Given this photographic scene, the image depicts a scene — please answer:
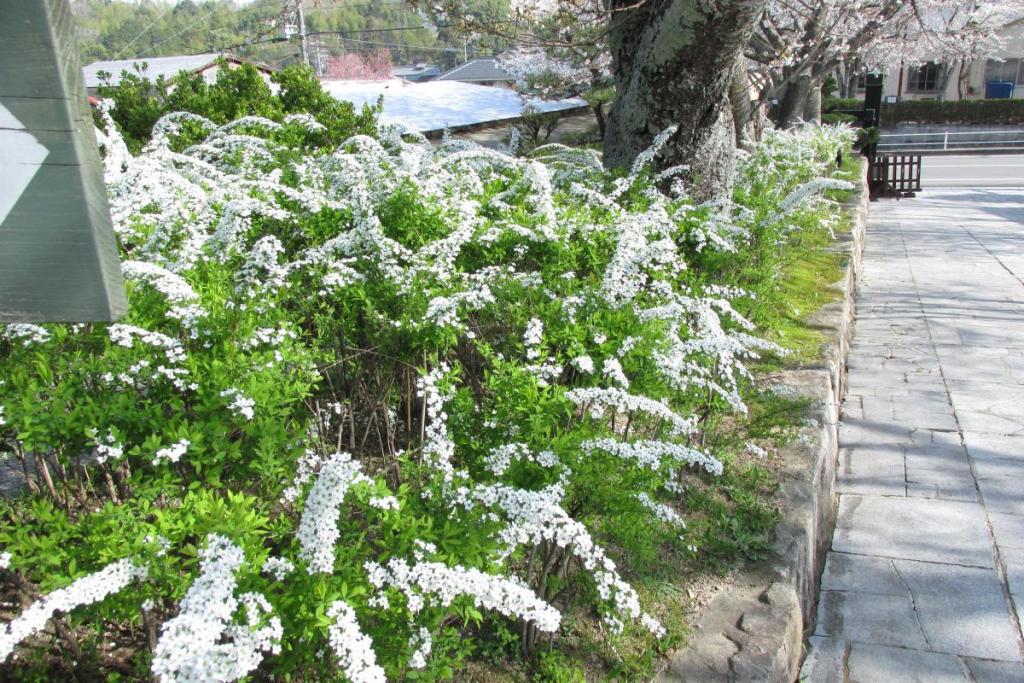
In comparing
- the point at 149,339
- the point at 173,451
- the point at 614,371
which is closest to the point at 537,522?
the point at 614,371

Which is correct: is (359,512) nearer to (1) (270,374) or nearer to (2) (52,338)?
(1) (270,374)

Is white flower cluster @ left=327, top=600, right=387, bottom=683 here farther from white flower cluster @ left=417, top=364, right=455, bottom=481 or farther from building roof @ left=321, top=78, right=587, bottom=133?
building roof @ left=321, top=78, right=587, bottom=133

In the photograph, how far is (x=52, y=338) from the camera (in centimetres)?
231

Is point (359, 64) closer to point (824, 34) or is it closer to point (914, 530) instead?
point (824, 34)

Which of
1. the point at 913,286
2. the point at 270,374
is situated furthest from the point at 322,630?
the point at 913,286

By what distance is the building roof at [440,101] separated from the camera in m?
16.2

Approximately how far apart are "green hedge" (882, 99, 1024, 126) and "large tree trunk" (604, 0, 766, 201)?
102 feet

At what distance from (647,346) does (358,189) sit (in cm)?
149

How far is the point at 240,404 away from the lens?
194cm

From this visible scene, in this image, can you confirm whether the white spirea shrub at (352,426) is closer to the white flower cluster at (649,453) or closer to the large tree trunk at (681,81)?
the white flower cluster at (649,453)

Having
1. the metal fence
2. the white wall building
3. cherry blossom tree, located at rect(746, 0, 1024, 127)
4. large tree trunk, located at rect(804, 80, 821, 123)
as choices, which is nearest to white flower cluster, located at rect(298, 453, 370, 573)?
cherry blossom tree, located at rect(746, 0, 1024, 127)

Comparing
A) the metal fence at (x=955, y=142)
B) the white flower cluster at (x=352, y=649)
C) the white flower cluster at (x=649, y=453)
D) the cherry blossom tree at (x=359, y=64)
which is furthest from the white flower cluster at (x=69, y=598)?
the cherry blossom tree at (x=359, y=64)

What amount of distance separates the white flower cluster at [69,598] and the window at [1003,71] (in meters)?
48.3

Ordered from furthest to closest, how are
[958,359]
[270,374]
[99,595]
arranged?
[958,359]
[270,374]
[99,595]
